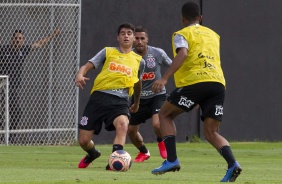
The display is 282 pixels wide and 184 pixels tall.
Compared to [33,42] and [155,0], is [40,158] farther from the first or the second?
[155,0]

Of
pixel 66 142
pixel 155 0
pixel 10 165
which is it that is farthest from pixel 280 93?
pixel 10 165

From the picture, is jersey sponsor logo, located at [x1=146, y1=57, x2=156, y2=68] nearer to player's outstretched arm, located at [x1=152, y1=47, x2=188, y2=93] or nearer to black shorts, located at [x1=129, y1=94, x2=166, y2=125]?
black shorts, located at [x1=129, y1=94, x2=166, y2=125]

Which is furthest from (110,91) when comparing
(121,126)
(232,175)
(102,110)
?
(232,175)

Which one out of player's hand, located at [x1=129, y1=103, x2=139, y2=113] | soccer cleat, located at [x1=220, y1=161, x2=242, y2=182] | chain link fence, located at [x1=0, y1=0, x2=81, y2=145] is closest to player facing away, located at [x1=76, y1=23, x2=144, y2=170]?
player's hand, located at [x1=129, y1=103, x2=139, y2=113]

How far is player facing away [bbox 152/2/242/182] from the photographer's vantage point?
464 inches

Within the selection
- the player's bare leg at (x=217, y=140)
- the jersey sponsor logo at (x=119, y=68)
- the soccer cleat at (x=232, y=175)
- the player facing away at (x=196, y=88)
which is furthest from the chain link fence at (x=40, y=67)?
the soccer cleat at (x=232, y=175)

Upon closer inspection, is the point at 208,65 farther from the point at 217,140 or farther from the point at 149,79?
the point at 149,79

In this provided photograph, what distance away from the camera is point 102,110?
45.7 ft

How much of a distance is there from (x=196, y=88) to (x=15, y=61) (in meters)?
9.36

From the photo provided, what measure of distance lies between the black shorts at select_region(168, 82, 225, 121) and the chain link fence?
8789 millimetres

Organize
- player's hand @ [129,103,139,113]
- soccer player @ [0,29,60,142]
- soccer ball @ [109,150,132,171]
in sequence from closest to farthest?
soccer ball @ [109,150,132,171] → player's hand @ [129,103,139,113] → soccer player @ [0,29,60,142]

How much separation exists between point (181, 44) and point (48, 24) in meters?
9.41

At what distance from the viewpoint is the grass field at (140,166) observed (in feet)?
36.8

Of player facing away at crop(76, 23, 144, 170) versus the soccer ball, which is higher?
player facing away at crop(76, 23, 144, 170)
